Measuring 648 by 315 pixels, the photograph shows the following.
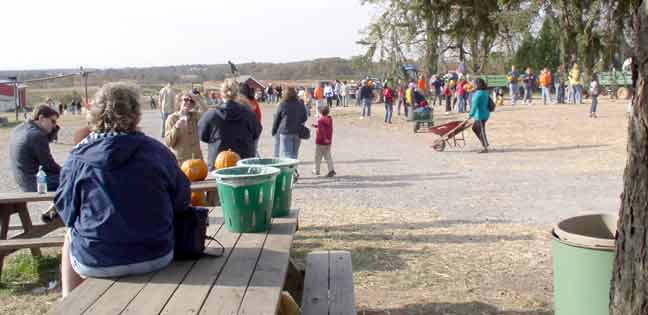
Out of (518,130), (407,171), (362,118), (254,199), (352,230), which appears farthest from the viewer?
(362,118)

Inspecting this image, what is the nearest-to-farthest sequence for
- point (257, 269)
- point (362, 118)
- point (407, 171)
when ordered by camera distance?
point (257, 269)
point (407, 171)
point (362, 118)

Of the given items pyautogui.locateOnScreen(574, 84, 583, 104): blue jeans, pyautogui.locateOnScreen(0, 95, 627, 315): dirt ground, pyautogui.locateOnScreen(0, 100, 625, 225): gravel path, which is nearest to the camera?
pyautogui.locateOnScreen(0, 95, 627, 315): dirt ground

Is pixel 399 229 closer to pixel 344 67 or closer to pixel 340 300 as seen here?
pixel 340 300

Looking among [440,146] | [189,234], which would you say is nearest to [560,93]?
[440,146]

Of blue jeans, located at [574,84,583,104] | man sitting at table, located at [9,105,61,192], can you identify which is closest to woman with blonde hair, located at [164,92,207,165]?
man sitting at table, located at [9,105,61,192]

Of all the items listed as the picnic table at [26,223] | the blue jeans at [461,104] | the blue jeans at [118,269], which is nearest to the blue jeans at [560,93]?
the blue jeans at [461,104]

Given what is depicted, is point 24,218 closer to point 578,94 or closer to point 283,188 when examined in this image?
point 283,188

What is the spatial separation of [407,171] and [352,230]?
18.1 feet

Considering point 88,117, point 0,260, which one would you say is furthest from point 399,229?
point 88,117

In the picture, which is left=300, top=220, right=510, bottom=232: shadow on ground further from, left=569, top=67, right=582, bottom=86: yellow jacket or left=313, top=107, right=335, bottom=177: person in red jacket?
left=569, top=67, right=582, bottom=86: yellow jacket

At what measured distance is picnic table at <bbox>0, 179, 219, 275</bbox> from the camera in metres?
5.97

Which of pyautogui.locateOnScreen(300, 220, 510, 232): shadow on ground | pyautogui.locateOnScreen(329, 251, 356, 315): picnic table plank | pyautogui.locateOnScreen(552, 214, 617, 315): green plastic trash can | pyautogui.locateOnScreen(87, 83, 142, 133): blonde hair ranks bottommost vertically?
pyautogui.locateOnScreen(300, 220, 510, 232): shadow on ground

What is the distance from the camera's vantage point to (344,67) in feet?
396

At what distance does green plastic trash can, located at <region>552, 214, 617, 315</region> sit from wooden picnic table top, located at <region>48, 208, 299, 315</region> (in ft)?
5.28
